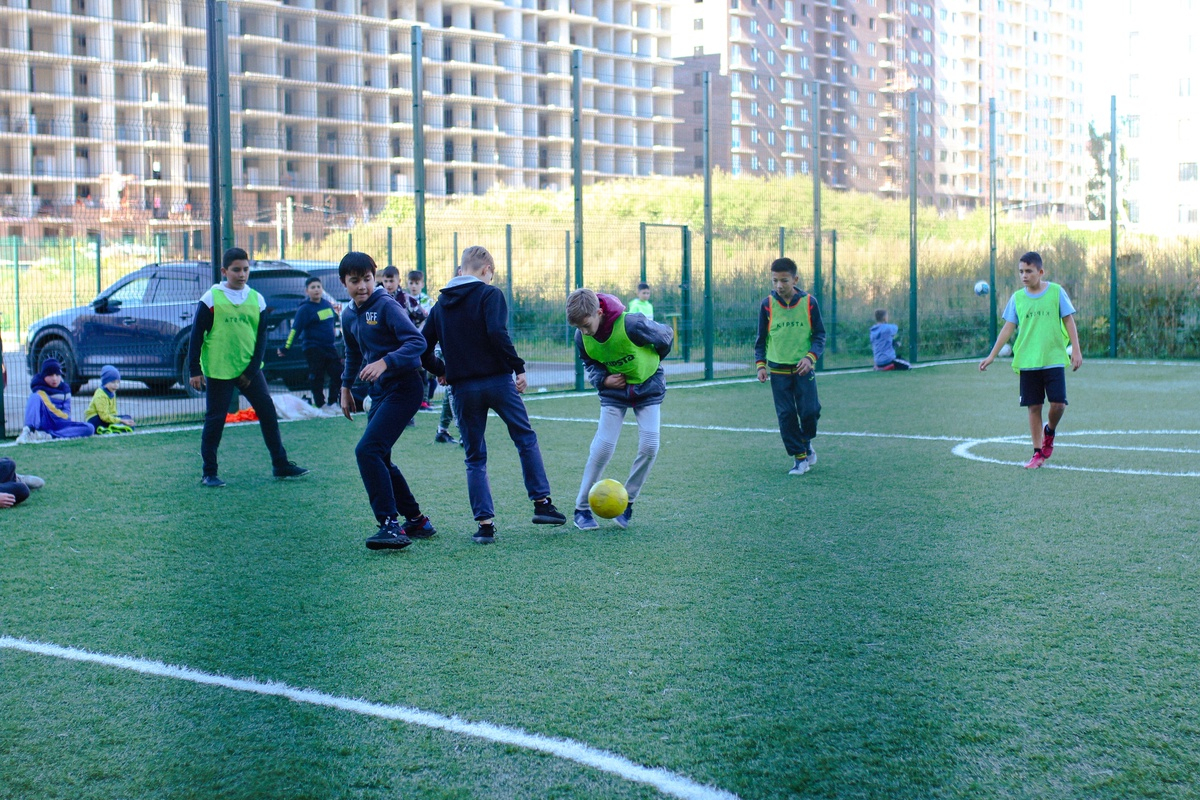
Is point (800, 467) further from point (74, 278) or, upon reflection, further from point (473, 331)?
point (74, 278)

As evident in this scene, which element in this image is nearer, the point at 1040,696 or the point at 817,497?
the point at 1040,696

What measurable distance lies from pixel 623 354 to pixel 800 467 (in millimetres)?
2688

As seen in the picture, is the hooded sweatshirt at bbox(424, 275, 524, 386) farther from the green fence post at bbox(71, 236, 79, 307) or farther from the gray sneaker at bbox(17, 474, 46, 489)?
the green fence post at bbox(71, 236, 79, 307)

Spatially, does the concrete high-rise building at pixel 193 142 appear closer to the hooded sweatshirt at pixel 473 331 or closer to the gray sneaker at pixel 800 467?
the hooded sweatshirt at pixel 473 331

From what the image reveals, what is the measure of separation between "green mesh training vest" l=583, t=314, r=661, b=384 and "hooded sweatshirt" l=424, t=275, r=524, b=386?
47cm

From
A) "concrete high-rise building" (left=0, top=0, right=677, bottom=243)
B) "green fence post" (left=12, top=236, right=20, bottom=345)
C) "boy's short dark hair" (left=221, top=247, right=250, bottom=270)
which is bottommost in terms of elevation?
"boy's short dark hair" (left=221, top=247, right=250, bottom=270)

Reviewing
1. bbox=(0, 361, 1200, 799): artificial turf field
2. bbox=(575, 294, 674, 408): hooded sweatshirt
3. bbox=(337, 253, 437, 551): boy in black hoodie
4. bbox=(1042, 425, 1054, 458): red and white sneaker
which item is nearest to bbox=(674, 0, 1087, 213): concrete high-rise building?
bbox=(1042, 425, 1054, 458): red and white sneaker

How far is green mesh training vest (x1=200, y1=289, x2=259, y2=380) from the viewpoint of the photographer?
912 centimetres

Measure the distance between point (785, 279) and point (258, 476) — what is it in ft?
13.8

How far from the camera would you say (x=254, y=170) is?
16719 millimetres

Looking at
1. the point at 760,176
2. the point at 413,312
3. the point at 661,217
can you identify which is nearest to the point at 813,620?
the point at 413,312

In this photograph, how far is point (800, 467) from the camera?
909 centimetres

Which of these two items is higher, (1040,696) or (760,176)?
(760,176)

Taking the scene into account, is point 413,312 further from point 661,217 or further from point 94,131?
point 661,217
